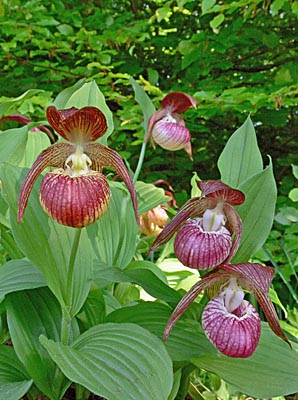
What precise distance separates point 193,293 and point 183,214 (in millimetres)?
135

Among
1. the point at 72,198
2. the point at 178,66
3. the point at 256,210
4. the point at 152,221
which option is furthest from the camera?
the point at 178,66

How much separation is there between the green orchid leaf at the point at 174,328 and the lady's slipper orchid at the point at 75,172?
237 mm

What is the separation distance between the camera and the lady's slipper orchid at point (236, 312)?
658 millimetres

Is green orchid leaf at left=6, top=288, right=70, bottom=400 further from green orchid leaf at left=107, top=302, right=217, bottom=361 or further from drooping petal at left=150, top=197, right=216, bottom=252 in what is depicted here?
drooping petal at left=150, top=197, right=216, bottom=252

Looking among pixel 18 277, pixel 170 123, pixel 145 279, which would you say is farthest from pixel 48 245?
pixel 170 123

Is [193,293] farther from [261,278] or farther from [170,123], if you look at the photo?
[170,123]

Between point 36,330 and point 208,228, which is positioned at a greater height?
point 208,228

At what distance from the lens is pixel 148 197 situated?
1260mm

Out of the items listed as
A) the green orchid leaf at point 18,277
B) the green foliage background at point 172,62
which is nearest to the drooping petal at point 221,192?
the green orchid leaf at point 18,277

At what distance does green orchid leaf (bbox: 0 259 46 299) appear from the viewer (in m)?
0.76

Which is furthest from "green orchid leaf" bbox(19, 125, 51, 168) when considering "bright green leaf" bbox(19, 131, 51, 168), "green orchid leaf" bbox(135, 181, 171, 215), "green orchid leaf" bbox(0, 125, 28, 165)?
"green orchid leaf" bbox(135, 181, 171, 215)

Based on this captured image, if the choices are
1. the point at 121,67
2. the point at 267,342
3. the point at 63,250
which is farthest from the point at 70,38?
the point at 267,342

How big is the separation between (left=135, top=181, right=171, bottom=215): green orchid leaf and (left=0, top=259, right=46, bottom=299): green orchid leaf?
45 centimetres

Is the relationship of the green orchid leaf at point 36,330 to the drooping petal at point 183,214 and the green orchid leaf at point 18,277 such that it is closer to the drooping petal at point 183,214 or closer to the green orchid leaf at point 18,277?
the green orchid leaf at point 18,277
